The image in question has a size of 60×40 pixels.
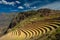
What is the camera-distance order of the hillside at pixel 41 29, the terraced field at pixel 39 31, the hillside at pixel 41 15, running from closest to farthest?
the hillside at pixel 41 29
the terraced field at pixel 39 31
the hillside at pixel 41 15

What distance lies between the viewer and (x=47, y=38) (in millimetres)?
12383

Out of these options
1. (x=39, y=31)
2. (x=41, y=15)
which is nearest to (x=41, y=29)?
(x=39, y=31)

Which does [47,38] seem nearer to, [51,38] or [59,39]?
[51,38]

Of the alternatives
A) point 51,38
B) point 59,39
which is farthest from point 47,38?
point 59,39

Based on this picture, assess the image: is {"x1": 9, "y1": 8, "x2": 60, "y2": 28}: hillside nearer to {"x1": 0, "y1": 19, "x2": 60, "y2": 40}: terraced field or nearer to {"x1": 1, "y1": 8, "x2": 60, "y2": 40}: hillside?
{"x1": 1, "y1": 8, "x2": 60, "y2": 40}: hillside

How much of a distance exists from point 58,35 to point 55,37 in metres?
0.32

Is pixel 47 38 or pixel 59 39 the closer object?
pixel 59 39

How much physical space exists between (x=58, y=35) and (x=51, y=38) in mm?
514

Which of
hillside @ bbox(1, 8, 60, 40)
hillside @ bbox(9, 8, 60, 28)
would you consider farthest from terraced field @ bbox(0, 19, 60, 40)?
hillside @ bbox(9, 8, 60, 28)

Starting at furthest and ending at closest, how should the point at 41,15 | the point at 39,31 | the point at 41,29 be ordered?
the point at 41,15, the point at 41,29, the point at 39,31

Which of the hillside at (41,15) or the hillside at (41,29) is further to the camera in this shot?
the hillside at (41,15)

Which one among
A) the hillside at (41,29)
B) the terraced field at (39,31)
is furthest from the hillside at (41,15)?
the terraced field at (39,31)

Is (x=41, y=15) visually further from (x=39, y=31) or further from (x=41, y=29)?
(x=39, y=31)

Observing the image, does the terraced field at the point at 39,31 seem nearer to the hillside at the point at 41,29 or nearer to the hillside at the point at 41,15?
the hillside at the point at 41,29
